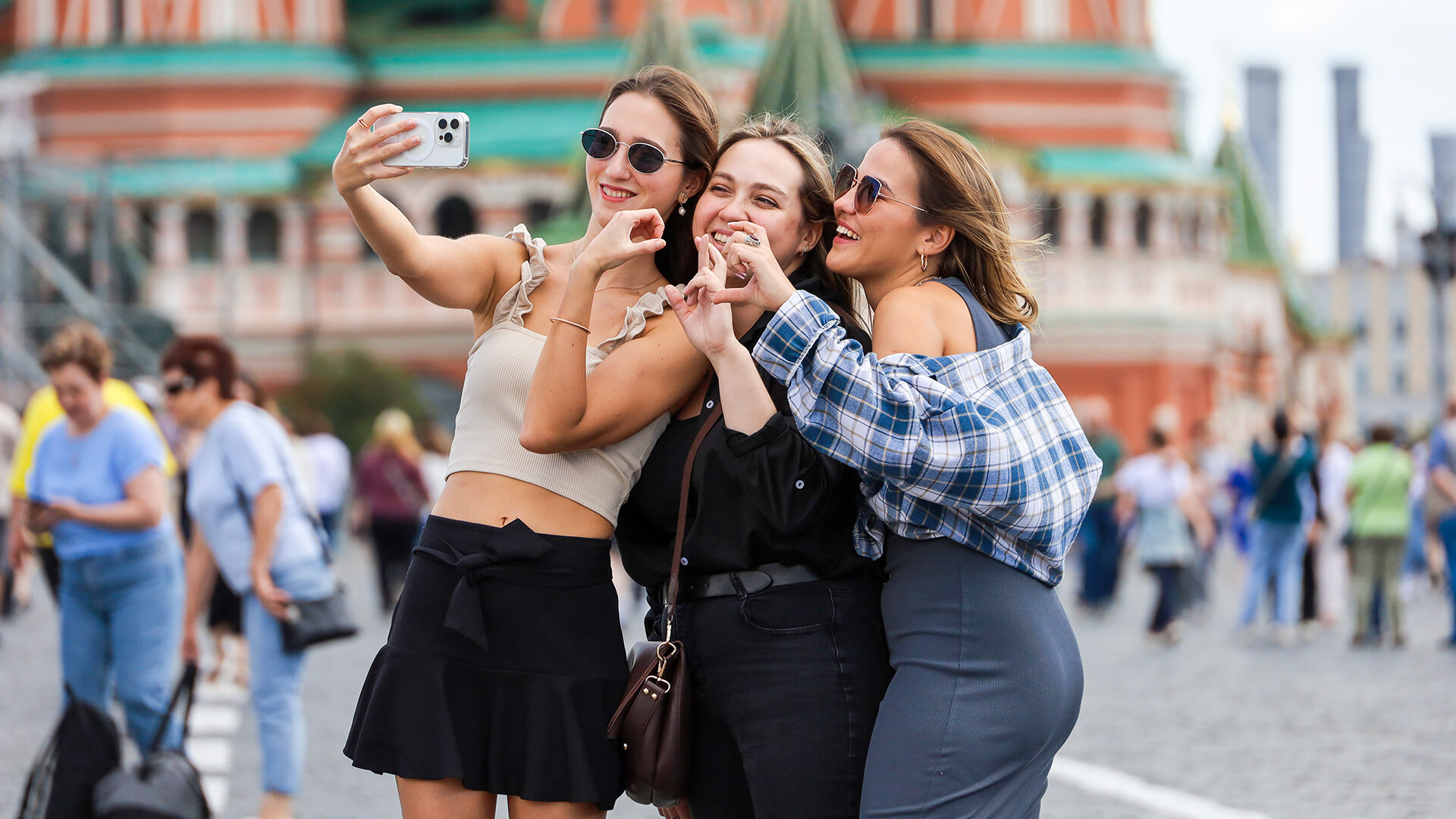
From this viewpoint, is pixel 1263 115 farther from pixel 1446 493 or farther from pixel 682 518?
pixel 682 518

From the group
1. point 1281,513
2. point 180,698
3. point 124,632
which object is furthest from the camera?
point 1281,513

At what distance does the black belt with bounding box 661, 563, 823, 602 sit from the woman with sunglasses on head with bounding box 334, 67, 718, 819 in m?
0.20

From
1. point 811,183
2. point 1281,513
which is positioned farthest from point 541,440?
point 1281,513

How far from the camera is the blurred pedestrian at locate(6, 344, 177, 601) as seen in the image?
6.80 metres

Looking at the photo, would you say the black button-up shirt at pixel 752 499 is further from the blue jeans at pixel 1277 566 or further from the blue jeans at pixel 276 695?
the blue jeans at pixel 1277 566

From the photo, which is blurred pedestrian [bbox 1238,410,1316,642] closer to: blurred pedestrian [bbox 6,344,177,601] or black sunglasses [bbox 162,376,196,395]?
blurred pedestrian [bbox 6,344,177,601]

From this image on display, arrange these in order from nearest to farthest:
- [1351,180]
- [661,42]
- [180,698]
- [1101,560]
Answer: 1. [180,698]
2. [1101,560]
3. [661,42]
4. [1351,180]

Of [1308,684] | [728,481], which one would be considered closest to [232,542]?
[728,481]

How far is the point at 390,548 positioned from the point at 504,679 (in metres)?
11.2

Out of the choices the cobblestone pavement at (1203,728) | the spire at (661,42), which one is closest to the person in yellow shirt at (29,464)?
the cobblestone pavement at (1203,728)

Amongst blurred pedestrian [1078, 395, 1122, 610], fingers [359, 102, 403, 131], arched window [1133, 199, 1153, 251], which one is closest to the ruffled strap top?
fingers [359, 102, 403, 131]

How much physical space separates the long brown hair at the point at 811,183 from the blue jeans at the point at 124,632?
3190mm

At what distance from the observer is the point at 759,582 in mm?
3176

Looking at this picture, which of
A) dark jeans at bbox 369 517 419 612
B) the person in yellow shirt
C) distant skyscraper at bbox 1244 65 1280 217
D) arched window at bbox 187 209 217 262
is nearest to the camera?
the person in yellow shirt
